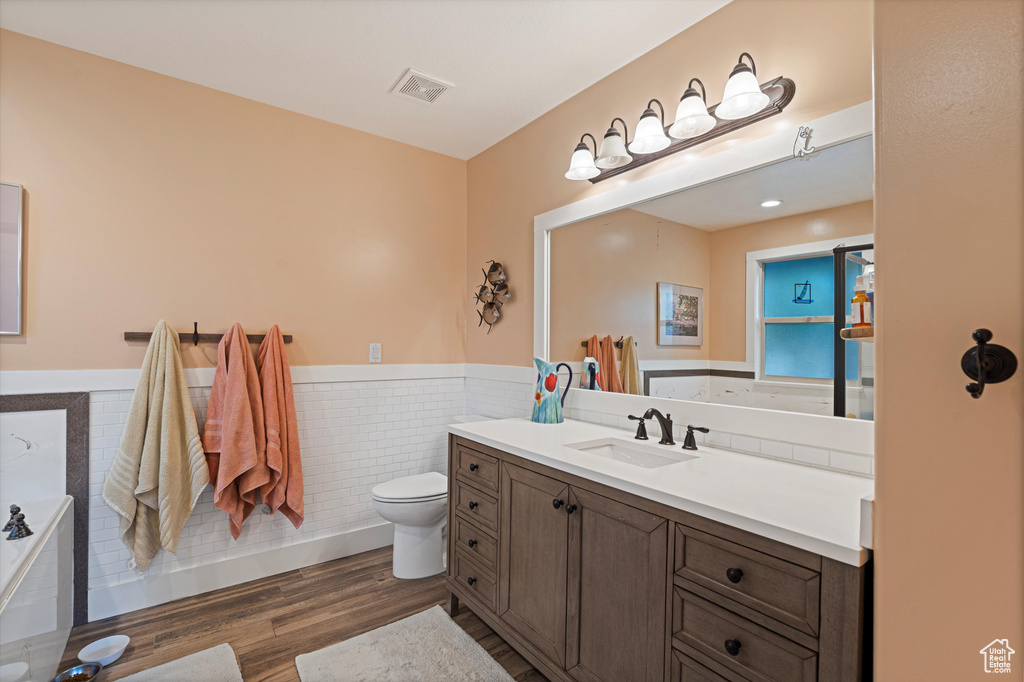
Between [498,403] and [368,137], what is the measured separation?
1.88 m

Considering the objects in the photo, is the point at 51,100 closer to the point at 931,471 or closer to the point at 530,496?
the point at 530,496

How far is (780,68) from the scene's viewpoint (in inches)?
67.2

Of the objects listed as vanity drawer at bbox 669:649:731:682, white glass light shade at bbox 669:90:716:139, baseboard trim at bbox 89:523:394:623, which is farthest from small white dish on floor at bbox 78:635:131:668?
white glass light shade at bbox 669:90:716:139

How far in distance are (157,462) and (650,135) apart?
266cm

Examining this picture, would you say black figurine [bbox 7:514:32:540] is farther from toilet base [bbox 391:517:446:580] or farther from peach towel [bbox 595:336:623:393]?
peach towel [bbox 595:336:623:393]

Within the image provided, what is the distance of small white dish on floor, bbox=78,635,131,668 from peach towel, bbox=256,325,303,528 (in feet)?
2.53

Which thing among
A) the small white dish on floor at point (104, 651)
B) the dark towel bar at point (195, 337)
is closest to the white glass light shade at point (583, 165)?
the dark towel bar at point (195, 337)

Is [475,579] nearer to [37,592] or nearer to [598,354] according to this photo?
[598,354]

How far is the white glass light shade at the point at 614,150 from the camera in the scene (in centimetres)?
215

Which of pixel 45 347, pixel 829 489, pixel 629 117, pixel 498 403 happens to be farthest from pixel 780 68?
pixel 45 347

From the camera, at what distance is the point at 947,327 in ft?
2.71

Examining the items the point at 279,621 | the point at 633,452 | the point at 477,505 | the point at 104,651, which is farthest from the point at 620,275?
the point at 104,651

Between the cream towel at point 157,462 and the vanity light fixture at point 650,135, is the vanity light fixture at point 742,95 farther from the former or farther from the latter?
the cream towel at point 157,462

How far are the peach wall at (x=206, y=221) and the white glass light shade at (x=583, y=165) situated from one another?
1.31 metres
